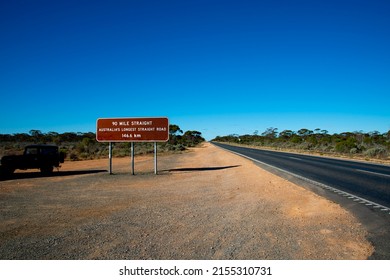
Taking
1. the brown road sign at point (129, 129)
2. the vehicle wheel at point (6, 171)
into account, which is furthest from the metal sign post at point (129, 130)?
the vehicle wheel at point (6, 171)

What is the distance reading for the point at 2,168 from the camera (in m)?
14.6

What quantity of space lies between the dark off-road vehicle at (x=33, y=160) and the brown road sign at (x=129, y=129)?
2583 mm

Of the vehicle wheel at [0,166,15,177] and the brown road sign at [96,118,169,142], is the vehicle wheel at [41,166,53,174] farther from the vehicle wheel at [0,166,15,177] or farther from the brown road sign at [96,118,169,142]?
the brown road sign at [96,118,169,142]

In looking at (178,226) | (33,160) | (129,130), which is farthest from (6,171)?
(178,226)

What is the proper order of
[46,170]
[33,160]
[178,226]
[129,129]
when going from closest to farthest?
[178,226] → [33,160] → [46,170] → [129,129]

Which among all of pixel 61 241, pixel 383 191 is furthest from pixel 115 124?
pixel 383 191

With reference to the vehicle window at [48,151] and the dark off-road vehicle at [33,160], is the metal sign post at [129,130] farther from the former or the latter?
the dark off-road vehicle at [33,160]

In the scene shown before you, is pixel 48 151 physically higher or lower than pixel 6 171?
higher

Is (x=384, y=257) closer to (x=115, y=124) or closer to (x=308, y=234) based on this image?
(x=308, y=234)

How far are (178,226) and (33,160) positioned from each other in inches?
479

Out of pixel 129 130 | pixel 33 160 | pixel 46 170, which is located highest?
pixel 129 130

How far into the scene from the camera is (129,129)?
17047 millimetres

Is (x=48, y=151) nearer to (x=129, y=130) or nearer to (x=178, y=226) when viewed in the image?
(x=129, y=130)
